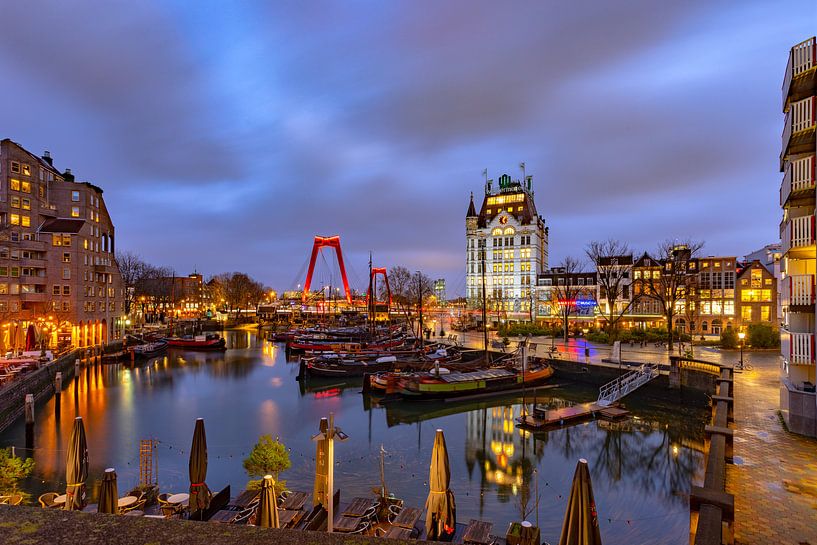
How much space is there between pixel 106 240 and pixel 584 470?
234 ft

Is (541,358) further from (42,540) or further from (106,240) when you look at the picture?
(106,240)

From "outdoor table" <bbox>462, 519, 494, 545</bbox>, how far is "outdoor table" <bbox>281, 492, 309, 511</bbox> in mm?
4854

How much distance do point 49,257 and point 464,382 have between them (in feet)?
165

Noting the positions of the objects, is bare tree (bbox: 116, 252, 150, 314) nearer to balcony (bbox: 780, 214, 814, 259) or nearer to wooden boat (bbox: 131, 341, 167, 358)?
wooden boat (bbox: 131, 341, 167, 358)

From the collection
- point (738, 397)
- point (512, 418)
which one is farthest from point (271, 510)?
point (738, 397)

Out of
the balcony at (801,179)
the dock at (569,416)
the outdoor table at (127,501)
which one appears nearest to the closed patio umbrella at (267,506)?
the outdoor table at (127,501)

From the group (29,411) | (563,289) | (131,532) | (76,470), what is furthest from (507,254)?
(131,532)

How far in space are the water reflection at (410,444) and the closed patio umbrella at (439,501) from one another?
462cm

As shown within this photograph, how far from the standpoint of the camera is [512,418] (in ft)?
96.8

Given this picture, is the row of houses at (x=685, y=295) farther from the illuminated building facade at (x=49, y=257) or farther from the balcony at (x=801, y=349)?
the illuminated building facade at (x=49, y=257)

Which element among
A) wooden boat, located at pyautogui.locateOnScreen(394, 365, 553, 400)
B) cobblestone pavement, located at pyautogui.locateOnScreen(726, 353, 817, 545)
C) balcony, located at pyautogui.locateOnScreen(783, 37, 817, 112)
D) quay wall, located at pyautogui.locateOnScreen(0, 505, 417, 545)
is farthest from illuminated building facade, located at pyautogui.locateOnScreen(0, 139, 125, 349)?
balcony, located at pyautogui.locateOnScreen(783, 37, 817, 112)

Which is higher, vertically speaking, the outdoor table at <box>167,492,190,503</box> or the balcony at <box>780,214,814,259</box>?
the balcony at <box>780,214,814,259</box>

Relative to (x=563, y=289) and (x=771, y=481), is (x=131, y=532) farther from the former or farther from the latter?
(x=563, y=289)

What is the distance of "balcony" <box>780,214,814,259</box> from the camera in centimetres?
1753
